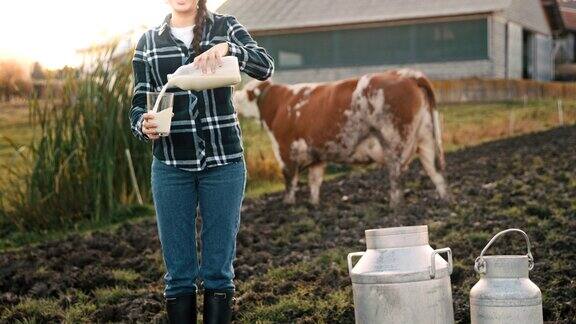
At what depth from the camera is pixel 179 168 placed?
3789 mm

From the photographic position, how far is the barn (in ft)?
85.1

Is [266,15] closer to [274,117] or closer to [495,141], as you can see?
[495,141]

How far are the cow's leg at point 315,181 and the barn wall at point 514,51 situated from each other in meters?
18.1

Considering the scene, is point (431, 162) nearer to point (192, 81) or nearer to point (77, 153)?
point (77, 153)

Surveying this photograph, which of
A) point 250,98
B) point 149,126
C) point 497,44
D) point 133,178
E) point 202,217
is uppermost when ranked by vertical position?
point 149,126

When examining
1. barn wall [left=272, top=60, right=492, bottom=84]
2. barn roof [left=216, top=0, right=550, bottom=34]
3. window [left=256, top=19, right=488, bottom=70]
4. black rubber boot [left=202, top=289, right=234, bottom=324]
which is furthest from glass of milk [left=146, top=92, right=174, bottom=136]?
window [left=256, top=19, right=488, bottom=70]

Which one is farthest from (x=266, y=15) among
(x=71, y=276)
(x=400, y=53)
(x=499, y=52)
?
(x=71, y=276)

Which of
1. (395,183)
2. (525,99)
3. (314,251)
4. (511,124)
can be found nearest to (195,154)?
(314,251)

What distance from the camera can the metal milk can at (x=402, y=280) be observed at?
357 cm

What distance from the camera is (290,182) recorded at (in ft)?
33.0

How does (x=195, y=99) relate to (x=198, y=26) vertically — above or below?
below

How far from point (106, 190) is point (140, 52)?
21.0 feet

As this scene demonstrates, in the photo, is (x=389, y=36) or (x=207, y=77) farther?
(x=389, y=36)

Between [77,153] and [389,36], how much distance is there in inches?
706
